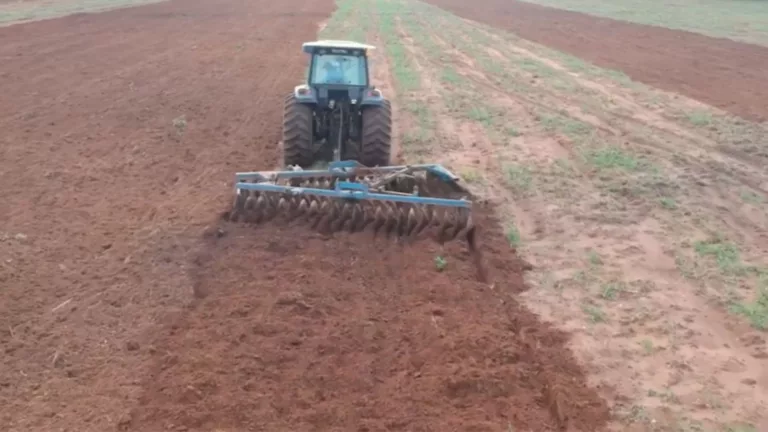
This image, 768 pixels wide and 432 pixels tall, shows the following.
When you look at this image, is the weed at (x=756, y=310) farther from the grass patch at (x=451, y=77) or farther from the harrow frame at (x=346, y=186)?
the grass patch at (x=451, y=77)

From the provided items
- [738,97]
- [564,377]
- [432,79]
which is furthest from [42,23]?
[564,377]

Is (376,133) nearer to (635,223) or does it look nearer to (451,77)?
(635,223)

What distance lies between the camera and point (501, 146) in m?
12.5

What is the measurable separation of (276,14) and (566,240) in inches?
1104

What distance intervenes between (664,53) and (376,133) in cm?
1624

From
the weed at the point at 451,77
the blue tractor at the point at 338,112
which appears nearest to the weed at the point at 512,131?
the blue tractor at the point at 338,112

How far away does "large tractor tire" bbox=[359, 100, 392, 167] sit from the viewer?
1005 centimetres

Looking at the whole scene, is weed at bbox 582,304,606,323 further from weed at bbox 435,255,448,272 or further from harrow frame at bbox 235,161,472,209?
harrow frame at bbox 235,161,472,209

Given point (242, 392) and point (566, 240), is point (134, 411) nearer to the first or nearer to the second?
point (242, 392)

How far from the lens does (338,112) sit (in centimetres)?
1039

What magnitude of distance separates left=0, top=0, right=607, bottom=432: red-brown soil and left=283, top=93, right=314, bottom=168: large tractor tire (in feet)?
3.01

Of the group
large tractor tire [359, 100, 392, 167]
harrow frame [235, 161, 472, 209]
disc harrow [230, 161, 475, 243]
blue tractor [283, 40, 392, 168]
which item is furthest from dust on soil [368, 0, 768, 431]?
blue tractor [283, 40, 392, 168]

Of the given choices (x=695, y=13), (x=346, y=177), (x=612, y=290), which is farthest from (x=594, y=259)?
(x=695, y=13)

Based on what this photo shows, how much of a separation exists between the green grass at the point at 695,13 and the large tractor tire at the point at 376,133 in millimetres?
21324
